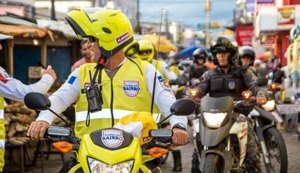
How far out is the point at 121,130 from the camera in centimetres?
322

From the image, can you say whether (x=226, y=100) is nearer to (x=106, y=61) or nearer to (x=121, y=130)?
(x=106, y=61)

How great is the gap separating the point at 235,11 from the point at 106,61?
54.7 metres

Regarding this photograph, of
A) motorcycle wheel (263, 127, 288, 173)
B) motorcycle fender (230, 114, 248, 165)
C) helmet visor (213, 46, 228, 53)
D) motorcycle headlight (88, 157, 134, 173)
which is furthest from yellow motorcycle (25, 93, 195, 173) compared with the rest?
motorcycle wheel (263, 127, 288, 173)

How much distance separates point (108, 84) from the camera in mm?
3830

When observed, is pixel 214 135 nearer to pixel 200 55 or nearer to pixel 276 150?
pixel 276 150

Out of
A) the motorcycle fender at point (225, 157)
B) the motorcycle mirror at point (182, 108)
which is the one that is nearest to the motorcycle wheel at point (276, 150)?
the motorcycle fender at point (225, 157)

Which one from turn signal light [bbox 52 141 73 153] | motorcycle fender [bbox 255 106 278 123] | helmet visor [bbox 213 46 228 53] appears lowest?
motorcycle fender [bbox 255 106 278 123]

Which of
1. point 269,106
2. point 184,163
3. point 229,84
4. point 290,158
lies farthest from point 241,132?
point 290,158

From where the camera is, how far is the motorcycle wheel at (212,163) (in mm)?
5406

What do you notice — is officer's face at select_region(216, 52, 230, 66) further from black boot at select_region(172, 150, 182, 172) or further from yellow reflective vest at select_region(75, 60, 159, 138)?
yellow reflective vest at select_region(75, 60, 159, 138)

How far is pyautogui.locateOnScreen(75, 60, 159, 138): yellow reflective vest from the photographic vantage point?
3732 millimetres

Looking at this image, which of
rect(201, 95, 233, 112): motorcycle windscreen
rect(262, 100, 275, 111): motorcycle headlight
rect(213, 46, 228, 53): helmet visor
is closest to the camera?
rect(201, 95, 233, 112): motorcycle windscreen

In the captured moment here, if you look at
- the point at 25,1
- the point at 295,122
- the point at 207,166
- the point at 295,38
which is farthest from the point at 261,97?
the point at 25,1

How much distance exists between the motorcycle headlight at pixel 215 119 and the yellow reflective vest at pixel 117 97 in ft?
6.02
